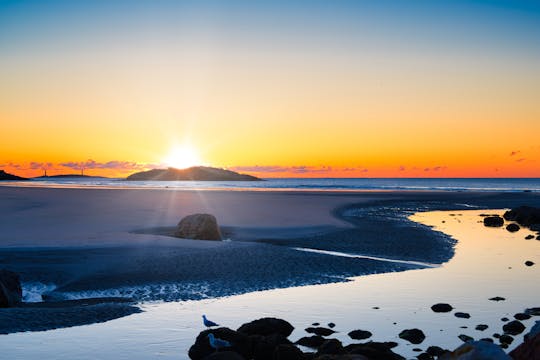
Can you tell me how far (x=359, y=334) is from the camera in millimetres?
11344

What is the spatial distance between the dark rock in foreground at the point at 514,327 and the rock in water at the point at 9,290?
11494 millimetres

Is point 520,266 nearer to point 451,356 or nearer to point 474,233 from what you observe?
point 474,233

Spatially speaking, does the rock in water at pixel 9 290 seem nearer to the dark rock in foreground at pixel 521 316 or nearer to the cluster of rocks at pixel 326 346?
the cluster of rocks at pixel 326 346

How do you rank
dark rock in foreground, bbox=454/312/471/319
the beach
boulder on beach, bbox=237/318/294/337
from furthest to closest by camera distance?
1. dark rock in foreground, bbox=454/312/471/319
2. the beach
3. boulder on beach, bbox=237/318/294/337

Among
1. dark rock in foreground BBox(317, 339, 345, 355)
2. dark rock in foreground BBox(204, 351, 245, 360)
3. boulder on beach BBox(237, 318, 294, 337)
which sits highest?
dark rock in foreground BBox(204, 351, 245, 360)

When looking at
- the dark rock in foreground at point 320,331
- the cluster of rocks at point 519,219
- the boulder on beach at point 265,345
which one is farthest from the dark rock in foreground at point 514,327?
the cluster of rocks at point 519,219

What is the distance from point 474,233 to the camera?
3269 cm

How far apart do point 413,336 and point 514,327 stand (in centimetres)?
241

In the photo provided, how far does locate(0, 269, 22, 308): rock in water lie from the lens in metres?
13.3

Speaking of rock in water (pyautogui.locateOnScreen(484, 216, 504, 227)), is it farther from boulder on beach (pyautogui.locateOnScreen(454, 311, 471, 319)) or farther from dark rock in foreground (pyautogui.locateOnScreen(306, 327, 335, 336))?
dark rock in foreground (pyautogui.locateOnScreen(306, 327, 335, 336))

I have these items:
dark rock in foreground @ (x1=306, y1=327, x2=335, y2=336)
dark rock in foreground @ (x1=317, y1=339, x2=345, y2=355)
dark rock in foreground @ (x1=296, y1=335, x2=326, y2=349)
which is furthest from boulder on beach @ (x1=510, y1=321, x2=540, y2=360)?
dark rock in foreground @ (x1=306, y1=327, x2=335, y2=336)

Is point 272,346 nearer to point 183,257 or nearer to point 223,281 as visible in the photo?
point 223,281

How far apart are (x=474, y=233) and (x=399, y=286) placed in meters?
17.7

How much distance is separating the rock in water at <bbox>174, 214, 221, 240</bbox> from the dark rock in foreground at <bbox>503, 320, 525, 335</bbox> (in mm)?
16044
